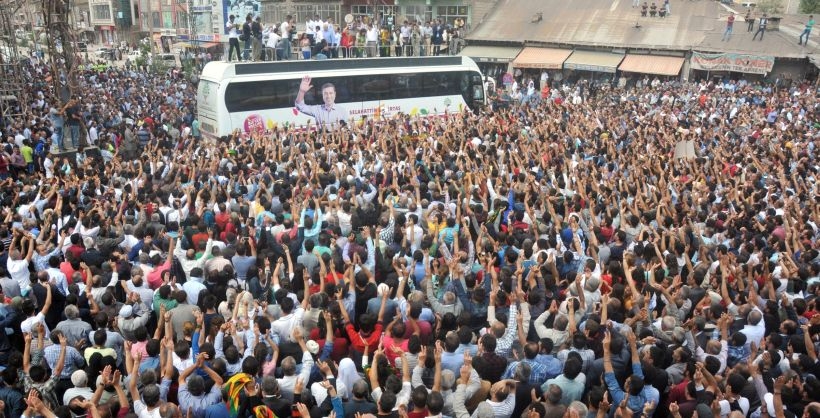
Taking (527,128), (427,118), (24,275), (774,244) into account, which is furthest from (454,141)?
(24,275)

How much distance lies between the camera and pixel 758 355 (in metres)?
4.78

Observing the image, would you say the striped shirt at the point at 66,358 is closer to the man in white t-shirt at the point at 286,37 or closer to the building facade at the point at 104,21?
the man in white t-shirt at the point at 286,37

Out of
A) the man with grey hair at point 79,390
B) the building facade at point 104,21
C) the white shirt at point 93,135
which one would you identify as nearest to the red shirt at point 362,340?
the man with grey hair at point 79,390

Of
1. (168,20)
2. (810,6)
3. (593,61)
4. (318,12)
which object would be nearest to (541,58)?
(593,61)

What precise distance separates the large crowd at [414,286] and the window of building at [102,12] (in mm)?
A: 56572

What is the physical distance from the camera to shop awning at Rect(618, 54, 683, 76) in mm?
26672

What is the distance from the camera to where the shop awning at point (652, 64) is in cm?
2667

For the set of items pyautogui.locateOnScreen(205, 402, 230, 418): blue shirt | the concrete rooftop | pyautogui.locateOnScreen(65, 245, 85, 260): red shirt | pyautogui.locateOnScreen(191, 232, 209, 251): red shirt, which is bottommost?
pyautogui.locateOnScreen(205, 402, 230, 418): blue shirt

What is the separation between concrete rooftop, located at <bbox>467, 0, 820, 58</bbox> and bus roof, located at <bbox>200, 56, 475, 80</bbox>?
1326cm

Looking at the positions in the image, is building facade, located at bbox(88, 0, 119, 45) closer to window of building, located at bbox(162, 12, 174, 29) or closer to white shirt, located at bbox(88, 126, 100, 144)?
window of building, located at bbox(162, 12, 174, 29)

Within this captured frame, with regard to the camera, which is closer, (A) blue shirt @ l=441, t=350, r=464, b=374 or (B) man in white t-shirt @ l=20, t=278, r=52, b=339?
(A) blue shirt @ l=441, t=350, r=464, b=374

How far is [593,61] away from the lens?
1121 inches

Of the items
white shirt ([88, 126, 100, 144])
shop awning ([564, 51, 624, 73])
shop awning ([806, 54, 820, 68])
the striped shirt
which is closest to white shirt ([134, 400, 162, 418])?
the striped shirt

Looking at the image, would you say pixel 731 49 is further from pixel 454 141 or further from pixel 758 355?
pixel 758 355
